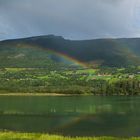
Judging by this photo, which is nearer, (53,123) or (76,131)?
(76,131)

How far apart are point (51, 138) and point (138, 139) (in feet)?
33.4

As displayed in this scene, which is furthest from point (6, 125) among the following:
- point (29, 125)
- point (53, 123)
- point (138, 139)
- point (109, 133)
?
point (138, 139)

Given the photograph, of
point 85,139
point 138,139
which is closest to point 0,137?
point 85,139

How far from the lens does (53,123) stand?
256 feet

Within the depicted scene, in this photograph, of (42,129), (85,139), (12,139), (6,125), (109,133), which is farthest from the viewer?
(6,125)

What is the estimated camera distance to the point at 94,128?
69.3 m

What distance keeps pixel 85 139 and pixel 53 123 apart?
3418 cm

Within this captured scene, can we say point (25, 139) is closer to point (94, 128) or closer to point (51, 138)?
point (51, 138)

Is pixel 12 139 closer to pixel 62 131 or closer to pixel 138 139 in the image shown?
pixel 138 139

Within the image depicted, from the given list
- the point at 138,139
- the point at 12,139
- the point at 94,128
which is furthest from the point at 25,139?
the point at 94,128

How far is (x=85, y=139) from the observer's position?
44.4 metres

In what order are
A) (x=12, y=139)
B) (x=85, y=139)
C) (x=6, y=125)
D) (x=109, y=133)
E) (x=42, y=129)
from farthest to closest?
(x=6, y=125) < (x=42, y=129) < (x=109, y=133) < (x=85, y=139) < (x=12, y=139)

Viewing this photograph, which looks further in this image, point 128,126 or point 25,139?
point 128,126

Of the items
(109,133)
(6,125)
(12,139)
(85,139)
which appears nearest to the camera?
(12,139)
